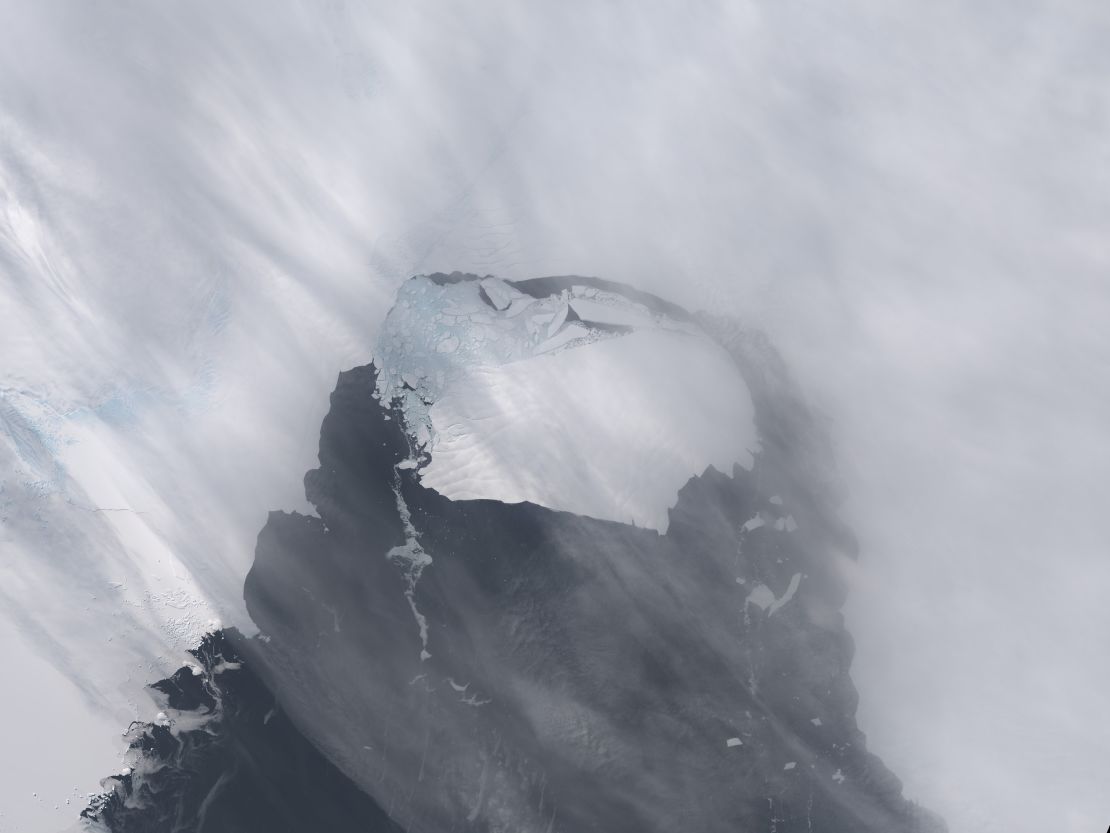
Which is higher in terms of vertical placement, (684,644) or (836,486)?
(836,486)

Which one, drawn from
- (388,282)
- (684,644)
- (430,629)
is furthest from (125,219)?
(684,644)

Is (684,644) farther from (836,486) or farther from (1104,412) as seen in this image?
(1104,412)

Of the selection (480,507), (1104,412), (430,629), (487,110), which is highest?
(487,110)

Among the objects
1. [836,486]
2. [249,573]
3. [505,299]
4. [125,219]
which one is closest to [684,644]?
[836,486]

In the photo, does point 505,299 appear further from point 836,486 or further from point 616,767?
point 616,767

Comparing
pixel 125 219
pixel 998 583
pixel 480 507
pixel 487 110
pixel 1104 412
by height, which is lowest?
pixel 480 507

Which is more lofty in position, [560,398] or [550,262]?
[550,262]
